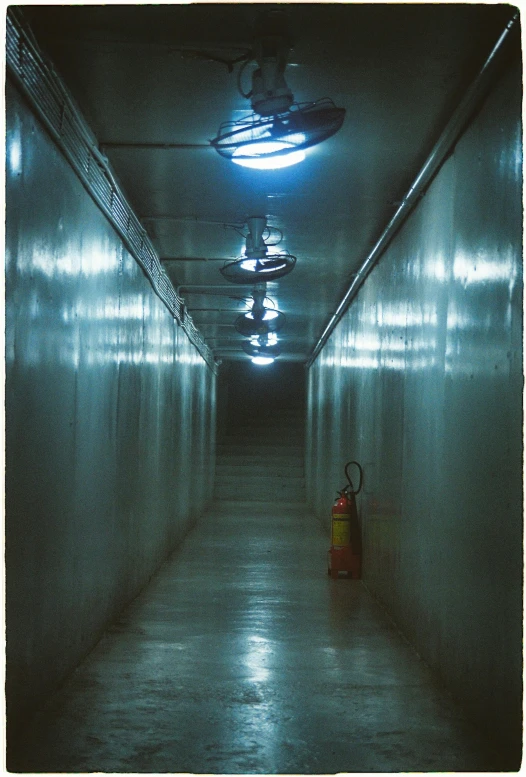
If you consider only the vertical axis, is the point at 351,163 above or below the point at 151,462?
above

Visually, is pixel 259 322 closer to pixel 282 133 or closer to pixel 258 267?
pixel 258 267

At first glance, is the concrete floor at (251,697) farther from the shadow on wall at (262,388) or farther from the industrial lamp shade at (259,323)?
the shadow on wall at (262,388)

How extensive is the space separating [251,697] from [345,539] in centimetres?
400

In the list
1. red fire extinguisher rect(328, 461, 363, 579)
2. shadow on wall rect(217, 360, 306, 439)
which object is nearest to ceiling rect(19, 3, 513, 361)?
red fire extinguisher rect(328, 461, 363, 579)

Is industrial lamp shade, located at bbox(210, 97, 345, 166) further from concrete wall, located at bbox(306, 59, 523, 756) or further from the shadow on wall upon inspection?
the shadow on wall

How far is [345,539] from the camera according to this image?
26.2ft

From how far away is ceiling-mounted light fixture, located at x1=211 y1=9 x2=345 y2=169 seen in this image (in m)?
3.30

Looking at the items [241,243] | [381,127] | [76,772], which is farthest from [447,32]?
[241,243]

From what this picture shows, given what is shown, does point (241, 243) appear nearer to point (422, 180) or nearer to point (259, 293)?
point (259, 293)

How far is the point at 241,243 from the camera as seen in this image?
7.49m

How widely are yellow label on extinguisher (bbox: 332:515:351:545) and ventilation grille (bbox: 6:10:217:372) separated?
275 centimetres

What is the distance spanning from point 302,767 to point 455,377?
1.94m

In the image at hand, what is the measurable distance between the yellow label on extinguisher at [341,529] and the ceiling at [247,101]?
2.42 meters

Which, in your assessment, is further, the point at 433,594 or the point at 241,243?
the point at 241,243
